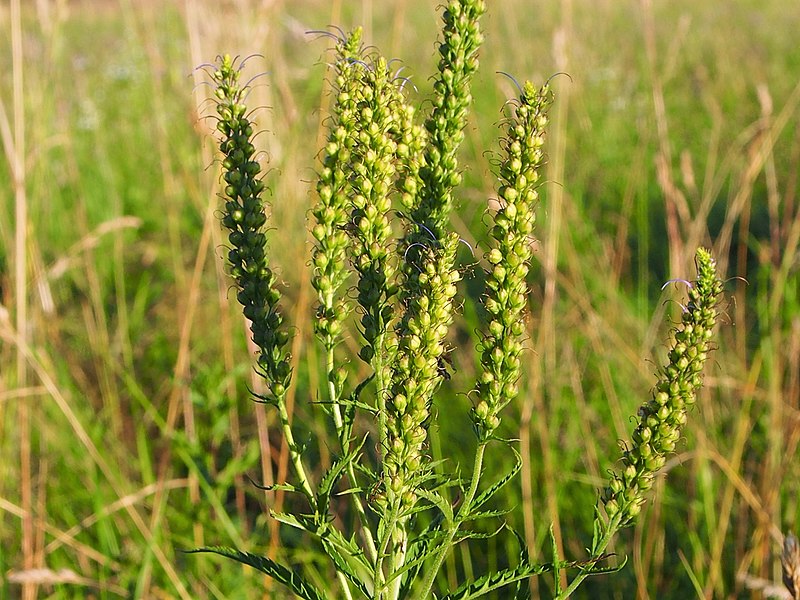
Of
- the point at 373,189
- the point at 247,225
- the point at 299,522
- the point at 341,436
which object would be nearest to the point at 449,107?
the point at 373,189

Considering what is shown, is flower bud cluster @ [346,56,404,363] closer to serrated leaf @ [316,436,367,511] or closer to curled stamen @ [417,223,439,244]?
curled stamen @ [417,223,439,244]

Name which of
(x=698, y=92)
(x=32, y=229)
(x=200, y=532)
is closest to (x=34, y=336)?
(x=32, y=229)

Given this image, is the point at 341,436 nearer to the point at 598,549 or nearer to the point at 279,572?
the point at 279,572

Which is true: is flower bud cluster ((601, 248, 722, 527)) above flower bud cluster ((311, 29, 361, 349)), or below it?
below

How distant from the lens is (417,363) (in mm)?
1177

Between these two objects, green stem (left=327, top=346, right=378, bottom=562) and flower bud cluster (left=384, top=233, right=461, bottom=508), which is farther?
green stem (left=327, top=346, right=378, bottom=562)

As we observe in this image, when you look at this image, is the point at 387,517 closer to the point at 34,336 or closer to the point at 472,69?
the point at 472,69

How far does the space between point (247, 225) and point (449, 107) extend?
381mm

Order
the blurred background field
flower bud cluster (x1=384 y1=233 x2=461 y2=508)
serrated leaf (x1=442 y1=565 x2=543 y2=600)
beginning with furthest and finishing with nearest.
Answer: the blurred background field, serrated leaf (x1=442 y1=565 x2=543 y2=600), flower bud cluster (x1=384 y1=233 x2=461 y2=508)

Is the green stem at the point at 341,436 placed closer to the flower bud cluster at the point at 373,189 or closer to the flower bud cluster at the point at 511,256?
the flower bud cluster at the point at 373,189

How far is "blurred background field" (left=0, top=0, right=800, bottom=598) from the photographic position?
8.86 ft

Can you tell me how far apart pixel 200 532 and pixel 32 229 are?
1.28m

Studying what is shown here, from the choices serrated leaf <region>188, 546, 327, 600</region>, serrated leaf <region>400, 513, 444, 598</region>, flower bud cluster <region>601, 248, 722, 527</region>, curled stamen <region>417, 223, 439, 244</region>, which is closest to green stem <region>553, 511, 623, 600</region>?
flower bud cluster <region>601, 248, 722, 527</region>

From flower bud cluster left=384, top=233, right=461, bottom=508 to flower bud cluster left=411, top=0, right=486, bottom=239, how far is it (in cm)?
11
